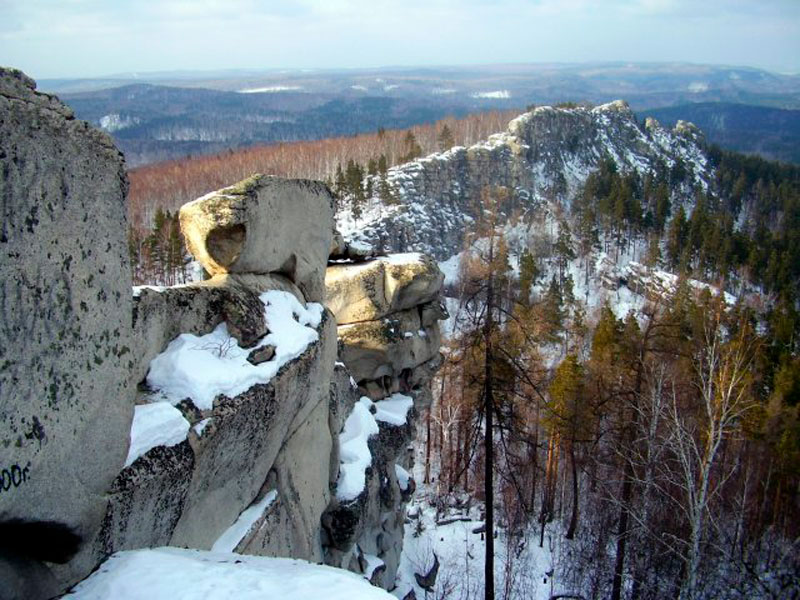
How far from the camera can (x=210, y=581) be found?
4305 mm

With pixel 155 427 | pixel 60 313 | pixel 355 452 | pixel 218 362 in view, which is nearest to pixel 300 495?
pixel 355 452

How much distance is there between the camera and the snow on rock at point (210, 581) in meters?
4.13

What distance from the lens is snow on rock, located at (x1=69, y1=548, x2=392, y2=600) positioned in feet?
13.6

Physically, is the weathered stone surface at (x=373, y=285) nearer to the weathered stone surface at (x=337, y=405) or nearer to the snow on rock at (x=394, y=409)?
the snow on rock at (x=394, y=409)

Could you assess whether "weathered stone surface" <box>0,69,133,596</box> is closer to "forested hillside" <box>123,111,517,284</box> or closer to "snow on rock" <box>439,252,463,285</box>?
"forested hillside" <box>123,111,517,284</box>

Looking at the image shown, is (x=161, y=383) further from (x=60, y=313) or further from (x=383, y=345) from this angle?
(x=383, y=345)

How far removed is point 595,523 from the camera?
22500mm

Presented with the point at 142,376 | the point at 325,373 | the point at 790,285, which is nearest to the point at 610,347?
the point at 325,373

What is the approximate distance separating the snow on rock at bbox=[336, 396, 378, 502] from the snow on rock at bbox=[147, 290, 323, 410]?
379 cm

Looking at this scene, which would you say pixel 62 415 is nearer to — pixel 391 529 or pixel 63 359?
pixel 63 359

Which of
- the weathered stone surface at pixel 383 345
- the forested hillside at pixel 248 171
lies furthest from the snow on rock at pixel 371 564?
the forested hillside at pixel 248 171

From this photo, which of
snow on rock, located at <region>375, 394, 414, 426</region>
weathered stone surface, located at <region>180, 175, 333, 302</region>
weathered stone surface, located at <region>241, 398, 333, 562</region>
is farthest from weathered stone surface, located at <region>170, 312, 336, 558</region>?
snow on rock, located at <region>375, 394, 414, 426</region>

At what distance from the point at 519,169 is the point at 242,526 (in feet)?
296

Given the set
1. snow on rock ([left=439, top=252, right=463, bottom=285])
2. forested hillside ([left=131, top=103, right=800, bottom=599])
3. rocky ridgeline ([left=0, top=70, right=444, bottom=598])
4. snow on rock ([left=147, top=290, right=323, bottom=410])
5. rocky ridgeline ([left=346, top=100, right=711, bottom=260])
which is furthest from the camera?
rocky ridgeline ([left=346, top=100, right=711, bottom=260])
